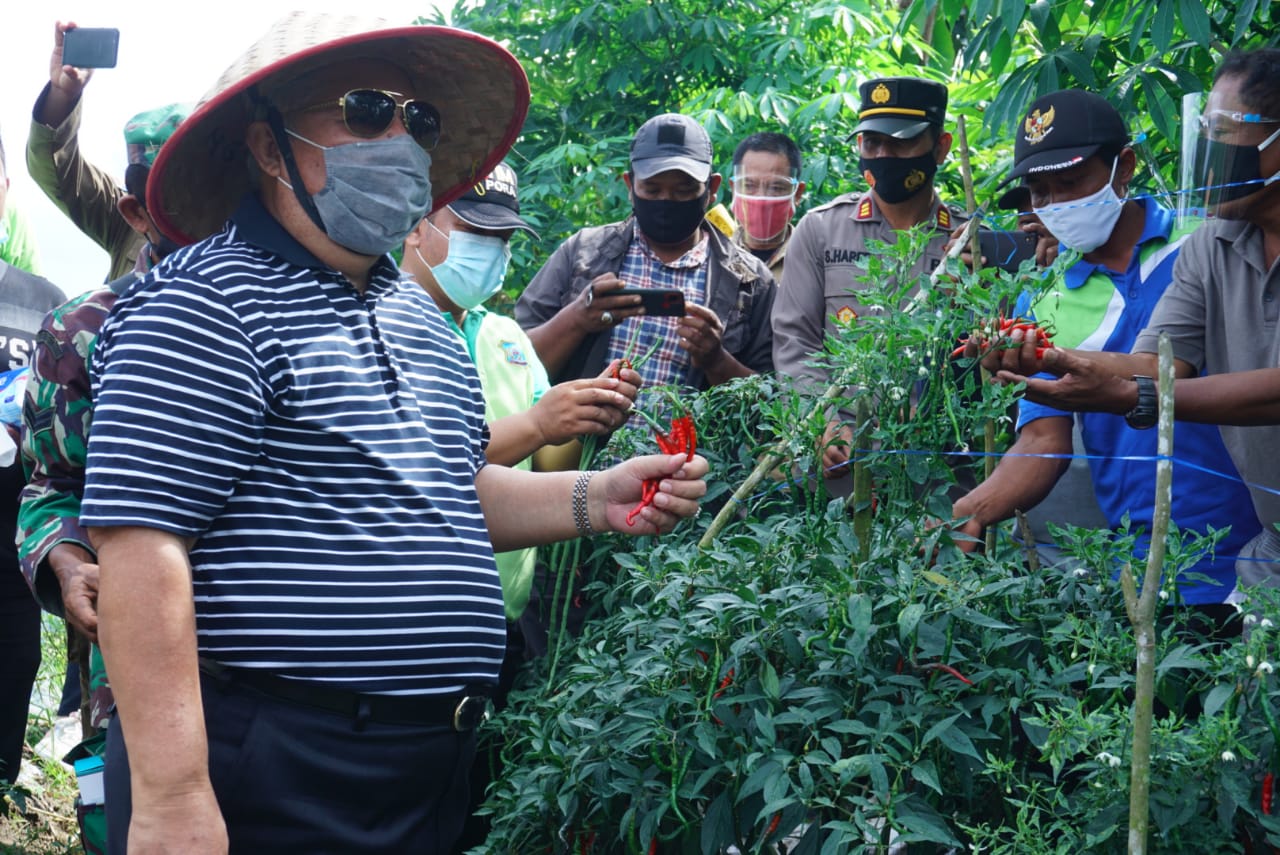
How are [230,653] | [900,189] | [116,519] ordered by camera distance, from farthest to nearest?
[900,189] < [230,653] < [116,519]

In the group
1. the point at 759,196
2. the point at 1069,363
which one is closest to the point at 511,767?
the point at 1069,363

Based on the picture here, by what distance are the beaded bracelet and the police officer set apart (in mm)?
1715

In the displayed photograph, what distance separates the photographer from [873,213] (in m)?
4.21

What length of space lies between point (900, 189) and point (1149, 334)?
1.27 meters

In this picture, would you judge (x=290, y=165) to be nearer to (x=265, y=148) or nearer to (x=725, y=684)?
(x=265, y=148)

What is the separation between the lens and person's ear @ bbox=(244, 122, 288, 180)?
7.02 ft

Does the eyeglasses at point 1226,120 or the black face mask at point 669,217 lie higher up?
the eyeglasses at point 1226,120

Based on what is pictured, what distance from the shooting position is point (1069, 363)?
2.69 meters

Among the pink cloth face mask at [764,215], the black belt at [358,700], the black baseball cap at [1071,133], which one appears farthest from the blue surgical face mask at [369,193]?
the pink cloth face mask at [764,215]

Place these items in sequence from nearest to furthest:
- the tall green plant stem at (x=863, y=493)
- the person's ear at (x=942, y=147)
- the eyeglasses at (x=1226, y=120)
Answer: the tall green plant stem at (x=863, y=493) < the eyeglasses at (x=1226, y=120) < the person's ear at (x=942, y=147)

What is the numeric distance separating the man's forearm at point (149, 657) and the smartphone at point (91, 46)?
2.64 m

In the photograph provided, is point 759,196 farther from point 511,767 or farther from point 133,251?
point 511,767

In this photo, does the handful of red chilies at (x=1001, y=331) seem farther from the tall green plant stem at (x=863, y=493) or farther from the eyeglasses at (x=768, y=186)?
the eyeglasses at (x=768, y=186)

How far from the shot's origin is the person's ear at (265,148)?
2141mm
